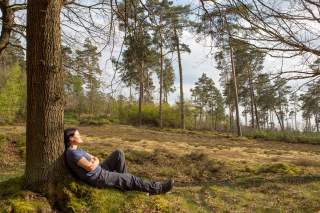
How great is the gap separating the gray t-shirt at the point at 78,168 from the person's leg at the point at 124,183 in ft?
0.30

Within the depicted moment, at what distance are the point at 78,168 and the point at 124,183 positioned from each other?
67cm

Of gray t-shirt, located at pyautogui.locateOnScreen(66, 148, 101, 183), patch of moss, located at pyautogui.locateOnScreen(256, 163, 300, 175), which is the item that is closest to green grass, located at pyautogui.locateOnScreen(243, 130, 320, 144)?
patch of moss, located at pyautogui.locateOnScreen(256, 163, 300, 175)

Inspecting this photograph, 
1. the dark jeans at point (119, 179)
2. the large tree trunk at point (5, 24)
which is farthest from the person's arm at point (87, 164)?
the large tree trunk at point (5, 24)

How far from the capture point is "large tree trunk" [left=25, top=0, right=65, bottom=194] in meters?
5.51

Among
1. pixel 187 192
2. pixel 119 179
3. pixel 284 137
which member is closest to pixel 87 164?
pixel 119 179

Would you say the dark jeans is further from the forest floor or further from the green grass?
the green grass

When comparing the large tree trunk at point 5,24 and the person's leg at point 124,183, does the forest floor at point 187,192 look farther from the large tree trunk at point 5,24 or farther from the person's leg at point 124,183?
the large tree trunk at point 5,24

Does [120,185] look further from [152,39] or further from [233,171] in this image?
[233,171]

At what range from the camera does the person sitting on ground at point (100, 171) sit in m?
5.66

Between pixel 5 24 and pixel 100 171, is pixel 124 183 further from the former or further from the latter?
pixel 5 24

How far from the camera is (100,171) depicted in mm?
5805

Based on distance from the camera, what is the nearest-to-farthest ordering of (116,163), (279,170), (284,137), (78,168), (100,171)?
1. (78,168)
2. (100,171)
3. (116,163)
4. (279,170)
5. (284,137)

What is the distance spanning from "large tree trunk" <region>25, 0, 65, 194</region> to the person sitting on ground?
19 centimetres

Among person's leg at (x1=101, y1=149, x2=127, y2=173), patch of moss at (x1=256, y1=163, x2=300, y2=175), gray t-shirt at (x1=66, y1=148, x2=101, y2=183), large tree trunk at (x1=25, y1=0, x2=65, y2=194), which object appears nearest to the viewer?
large tree trunk at (x1=25, y1=0, x2=65, y2=194)
